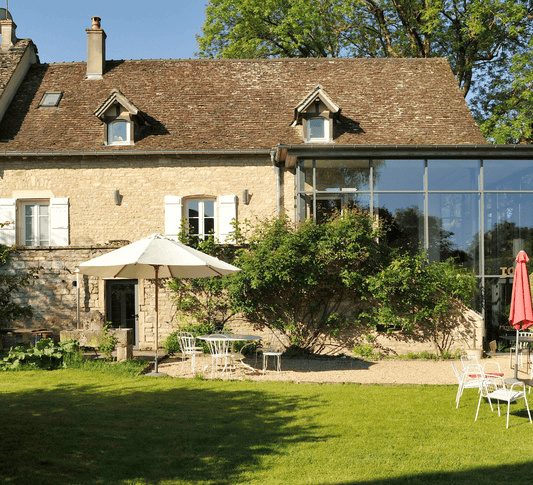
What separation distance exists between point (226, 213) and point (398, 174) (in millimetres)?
4414

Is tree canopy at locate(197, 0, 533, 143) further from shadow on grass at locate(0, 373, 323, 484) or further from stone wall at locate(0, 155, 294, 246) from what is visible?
shadow on grass at locate(0, 373, 323, 484)

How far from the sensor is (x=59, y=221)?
14438 millimetres

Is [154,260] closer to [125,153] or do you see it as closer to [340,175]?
[340,175]

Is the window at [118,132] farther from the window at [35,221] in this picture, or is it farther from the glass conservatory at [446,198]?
the glass conservatory at [446,198]

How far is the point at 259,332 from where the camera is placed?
43.0 ft

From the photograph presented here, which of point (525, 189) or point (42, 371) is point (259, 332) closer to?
point (42, 371)

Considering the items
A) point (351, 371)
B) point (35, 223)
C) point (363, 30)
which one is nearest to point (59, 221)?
A: point (35, 223)

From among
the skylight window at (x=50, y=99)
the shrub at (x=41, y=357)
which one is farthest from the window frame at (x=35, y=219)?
the shrub at (x=41, y=357)

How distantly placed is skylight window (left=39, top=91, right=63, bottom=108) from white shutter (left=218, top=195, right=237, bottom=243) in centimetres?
609

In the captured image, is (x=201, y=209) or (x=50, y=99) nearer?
(x=201, y=209)

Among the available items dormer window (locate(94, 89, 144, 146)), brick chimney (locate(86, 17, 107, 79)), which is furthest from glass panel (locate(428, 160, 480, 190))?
brick chimney (locate(86, 17, 107, 79))

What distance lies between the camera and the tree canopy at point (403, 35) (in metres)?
20.3

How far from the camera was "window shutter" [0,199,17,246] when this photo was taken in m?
14.4

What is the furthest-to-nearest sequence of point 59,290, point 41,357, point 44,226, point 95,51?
point 95,51, point 44,226, point 59,290, point 41,357
